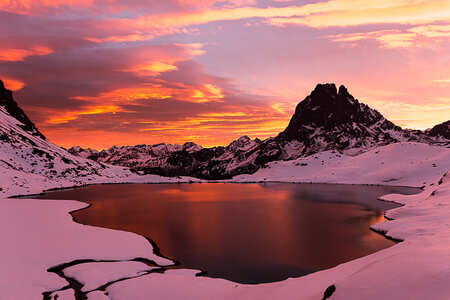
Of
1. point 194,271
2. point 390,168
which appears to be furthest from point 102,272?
point 390,168

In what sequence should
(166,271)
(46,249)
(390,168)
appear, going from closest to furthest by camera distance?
(166,271) → (46,249) → (390,168)

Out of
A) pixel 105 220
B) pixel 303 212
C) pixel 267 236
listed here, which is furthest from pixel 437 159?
pixel 105 220

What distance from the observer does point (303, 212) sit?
61.3m

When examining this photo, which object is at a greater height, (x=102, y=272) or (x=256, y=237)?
(x=102, y=272)

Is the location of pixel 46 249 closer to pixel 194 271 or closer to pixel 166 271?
pixel 166 271

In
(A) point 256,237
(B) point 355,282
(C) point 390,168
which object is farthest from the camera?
(C) point 390,168

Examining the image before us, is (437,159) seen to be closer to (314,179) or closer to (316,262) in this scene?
(314,179)

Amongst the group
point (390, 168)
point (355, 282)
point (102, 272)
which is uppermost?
point (355, 282)

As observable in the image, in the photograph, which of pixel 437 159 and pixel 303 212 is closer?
pixel 303 212

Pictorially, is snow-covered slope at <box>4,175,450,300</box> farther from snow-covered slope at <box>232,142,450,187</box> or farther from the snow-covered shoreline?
snow-covered slope at <box>232,142,450,187</box>

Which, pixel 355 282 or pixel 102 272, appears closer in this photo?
pixel 355 282

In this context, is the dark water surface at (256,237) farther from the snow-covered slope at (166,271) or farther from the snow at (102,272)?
the snow at (102,272)

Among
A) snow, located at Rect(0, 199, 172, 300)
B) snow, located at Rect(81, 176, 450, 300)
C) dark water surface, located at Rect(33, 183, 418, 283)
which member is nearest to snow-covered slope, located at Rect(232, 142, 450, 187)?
dark water surface, located at Rect(33, 183, 418, 283)

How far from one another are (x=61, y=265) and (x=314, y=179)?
165 m
